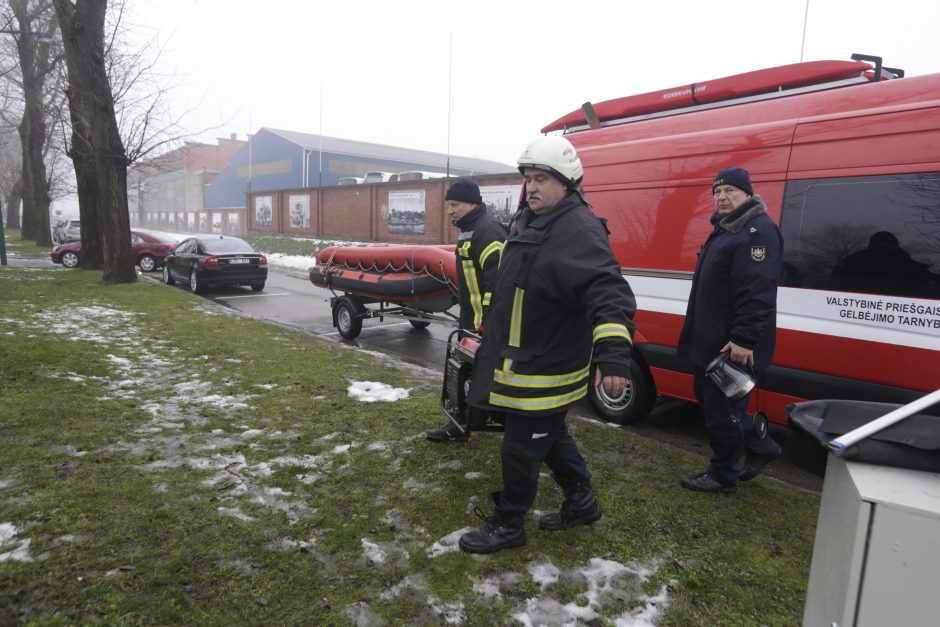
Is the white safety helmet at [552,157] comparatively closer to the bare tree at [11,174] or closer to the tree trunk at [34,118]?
the tree trunk at [34,118]

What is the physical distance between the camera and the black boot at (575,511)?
9.68 ft

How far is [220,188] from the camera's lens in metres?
58.7

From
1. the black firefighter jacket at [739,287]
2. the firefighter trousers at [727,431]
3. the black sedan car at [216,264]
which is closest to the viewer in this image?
the black firefighter jacket at [739,287]

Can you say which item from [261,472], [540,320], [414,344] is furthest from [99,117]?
[540,320]

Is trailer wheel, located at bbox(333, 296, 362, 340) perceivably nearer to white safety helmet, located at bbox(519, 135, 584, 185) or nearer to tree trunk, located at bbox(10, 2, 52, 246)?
white safety helmet, located at bbox(519, 135, 584, 185)

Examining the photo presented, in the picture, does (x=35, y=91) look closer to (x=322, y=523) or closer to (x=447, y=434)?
(x=447, y=434)

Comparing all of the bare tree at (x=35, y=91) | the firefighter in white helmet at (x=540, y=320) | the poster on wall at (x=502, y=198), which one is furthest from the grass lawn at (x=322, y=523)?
the bare tree at (x=35, y=91)

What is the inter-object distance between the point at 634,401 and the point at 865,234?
6.79 ft

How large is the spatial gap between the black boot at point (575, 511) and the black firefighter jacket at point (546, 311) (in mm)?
627

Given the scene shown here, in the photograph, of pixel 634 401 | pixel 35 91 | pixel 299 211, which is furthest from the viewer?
pixel 299 211

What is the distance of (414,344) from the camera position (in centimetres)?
862

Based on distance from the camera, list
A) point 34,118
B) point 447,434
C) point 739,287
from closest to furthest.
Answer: point 739,287 → point 447,434 → point 34,118

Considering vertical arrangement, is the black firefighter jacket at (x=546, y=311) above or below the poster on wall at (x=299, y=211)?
below

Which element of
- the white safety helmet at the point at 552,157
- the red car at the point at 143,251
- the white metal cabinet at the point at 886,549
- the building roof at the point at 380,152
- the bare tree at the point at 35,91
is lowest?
the red car at the point at 143,251
